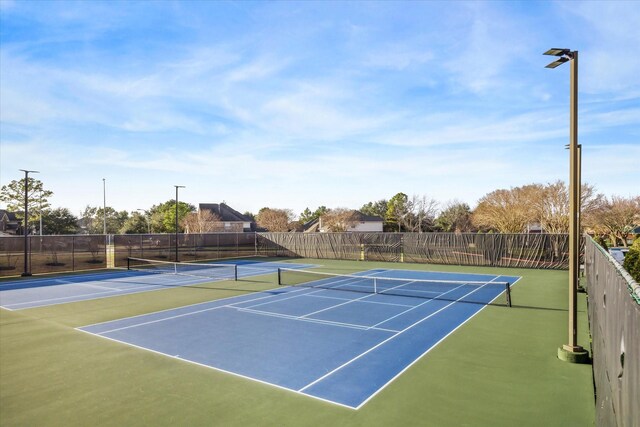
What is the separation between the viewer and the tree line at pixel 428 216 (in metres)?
41.3

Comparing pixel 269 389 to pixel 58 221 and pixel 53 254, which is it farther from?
pixel 58 221

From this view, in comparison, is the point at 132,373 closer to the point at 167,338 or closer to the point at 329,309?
the point at 167,338

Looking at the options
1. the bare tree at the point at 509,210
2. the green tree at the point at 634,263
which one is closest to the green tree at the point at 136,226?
the bare tree at the point at 509,210

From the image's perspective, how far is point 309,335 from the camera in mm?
11242

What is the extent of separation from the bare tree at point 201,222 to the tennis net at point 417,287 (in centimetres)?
4161

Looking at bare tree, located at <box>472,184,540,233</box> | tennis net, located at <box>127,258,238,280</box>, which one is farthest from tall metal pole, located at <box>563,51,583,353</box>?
bare tree, located at <box>472,184,540,233</box>

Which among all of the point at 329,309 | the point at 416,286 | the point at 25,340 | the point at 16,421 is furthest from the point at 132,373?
the point at 416,286

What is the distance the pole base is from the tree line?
1322 inches

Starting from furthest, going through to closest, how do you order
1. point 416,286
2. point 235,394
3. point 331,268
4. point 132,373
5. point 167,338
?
point 331,268 < point 416,286 < point 167,338 < point 132,373 < point 235,394

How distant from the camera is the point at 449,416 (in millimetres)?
6488

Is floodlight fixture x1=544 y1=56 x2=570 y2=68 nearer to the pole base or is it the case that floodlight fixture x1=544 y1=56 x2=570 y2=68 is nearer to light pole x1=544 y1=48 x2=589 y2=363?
light pole x1=544 y1=48 x2=589 y2=363

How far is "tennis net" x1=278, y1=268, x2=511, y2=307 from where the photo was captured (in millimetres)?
16984

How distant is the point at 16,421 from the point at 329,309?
9.66m

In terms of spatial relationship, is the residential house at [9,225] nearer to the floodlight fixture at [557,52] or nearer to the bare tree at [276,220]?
the bare tree at [276,220]
